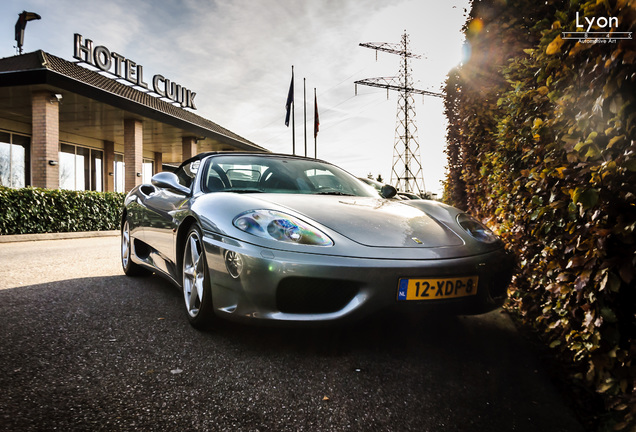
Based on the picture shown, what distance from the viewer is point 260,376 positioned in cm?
200

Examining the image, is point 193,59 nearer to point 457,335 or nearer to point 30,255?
point 30,255

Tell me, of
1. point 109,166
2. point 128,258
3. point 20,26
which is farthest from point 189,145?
point 128,258

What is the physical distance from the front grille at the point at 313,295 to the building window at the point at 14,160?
18.2 m

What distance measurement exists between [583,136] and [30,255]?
22.6ft

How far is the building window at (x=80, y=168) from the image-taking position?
1956 centimetres

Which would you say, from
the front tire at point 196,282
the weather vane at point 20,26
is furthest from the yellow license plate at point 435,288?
the weather vane at point 20,26

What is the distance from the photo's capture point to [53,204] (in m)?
10.4

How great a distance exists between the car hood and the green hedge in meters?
9.05

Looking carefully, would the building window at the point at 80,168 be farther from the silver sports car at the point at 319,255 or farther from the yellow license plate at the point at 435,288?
the yellow license plate at the point at 435,288

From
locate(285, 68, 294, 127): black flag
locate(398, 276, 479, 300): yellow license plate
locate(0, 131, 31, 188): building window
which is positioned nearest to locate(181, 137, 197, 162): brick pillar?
locate(285, 68, 294, 127): black flag

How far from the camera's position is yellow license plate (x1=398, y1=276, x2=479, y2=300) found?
2113 mm

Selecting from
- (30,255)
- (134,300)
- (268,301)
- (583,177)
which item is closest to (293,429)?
(268,301)

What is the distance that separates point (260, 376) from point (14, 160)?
19176mm

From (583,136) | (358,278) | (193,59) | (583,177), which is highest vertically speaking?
(193,59)
